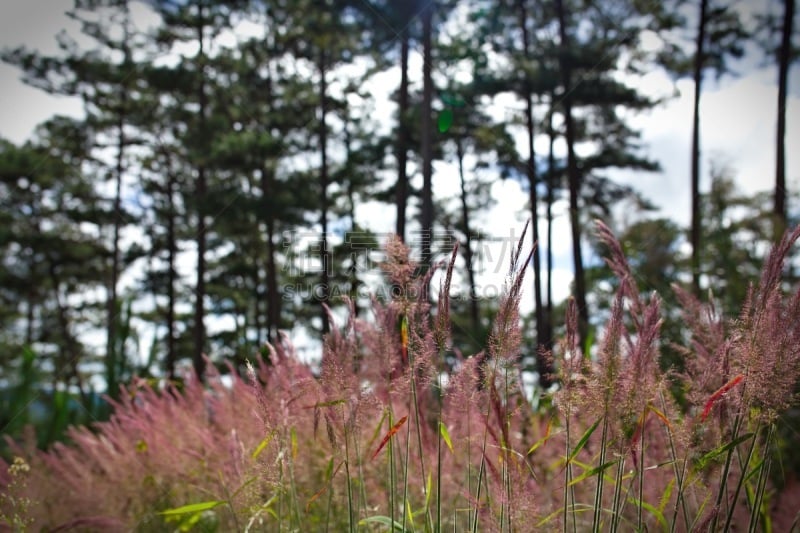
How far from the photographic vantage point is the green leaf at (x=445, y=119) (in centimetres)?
859

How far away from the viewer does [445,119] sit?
862cm

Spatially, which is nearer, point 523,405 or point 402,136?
point 523,405

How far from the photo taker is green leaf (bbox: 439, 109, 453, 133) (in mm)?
8586

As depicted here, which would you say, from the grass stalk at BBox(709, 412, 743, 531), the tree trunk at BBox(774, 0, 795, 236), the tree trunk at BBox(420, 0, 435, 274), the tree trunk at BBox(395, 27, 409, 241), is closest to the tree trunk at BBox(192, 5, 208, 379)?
the tree trunk at BBox(395, 27, 409, 241)


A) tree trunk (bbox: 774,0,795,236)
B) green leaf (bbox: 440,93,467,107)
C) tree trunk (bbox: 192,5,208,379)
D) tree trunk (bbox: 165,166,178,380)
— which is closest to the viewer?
tree trunk (bbox: 774,0,795,236)

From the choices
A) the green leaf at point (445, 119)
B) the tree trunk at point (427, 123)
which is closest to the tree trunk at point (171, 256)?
the green leaf at point (445, 119)

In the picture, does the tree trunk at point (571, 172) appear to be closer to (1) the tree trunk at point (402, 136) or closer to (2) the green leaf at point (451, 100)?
(2) the green leaf at point (451, 100)

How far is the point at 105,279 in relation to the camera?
15109 mm

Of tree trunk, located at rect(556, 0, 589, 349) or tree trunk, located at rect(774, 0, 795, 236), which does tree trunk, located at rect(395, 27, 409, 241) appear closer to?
tree trunk, located at rect(556, 0, 589, 349)

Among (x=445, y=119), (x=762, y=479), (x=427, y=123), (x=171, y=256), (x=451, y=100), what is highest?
(x=451, y=100)

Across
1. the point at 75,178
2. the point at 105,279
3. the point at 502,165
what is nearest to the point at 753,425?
the point at 502,165

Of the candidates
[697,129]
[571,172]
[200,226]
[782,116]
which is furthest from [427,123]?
[200,226]

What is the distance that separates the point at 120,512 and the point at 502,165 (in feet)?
27.4

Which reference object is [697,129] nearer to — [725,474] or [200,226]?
[725,474]
